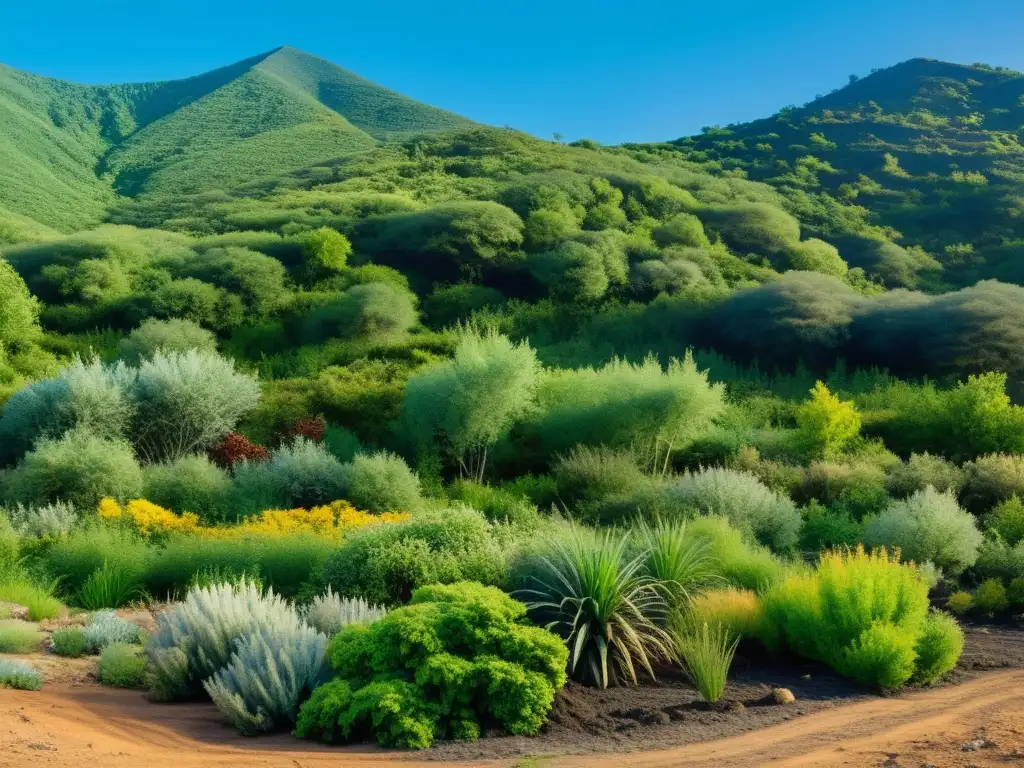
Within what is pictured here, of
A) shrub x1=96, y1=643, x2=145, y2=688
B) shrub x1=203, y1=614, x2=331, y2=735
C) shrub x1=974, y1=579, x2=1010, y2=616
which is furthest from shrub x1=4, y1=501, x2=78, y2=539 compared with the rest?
shrub x1=974, y1=579, x2=1010, y2=616

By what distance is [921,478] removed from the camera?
616 inches

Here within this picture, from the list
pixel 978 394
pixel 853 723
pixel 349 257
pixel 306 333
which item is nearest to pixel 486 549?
pixel 853 723

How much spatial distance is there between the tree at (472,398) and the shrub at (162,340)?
794cm

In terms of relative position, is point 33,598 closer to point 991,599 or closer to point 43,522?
point 43,522

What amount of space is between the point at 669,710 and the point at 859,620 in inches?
73.3

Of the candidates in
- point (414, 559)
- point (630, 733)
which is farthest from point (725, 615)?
point (414, 559)

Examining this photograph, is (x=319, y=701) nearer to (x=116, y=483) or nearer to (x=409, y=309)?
(x=116, y=483)

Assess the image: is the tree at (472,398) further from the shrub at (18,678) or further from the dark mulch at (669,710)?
the shrub at (18,678)

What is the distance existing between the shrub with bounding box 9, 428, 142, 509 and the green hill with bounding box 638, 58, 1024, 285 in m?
37.6

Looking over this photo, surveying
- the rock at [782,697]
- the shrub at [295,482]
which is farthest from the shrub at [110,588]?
the rock at [782,697]

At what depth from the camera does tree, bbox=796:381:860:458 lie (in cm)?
1886

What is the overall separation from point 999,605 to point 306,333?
25.0m

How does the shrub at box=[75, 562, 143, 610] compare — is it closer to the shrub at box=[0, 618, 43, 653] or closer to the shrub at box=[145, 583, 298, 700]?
the shrub at box=[0, 618, 43, 653]

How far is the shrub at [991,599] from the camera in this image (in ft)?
32.4
